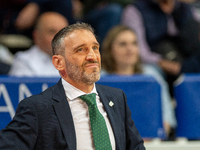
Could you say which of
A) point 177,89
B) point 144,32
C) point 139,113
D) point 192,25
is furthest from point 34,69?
point 192,25

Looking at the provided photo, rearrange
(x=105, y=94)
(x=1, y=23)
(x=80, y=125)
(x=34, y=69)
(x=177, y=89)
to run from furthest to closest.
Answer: (x=1, y=23), (x=34, y=69), (x=177, y=89), (x=105, y=94), (x=80, y=125)

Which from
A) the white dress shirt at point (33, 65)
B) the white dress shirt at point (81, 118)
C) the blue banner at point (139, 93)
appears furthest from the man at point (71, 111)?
the white dress shirt at point (33, 65)

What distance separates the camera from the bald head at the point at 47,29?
9.83 feet

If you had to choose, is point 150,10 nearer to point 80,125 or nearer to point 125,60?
point 125,60

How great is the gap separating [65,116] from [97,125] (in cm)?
14

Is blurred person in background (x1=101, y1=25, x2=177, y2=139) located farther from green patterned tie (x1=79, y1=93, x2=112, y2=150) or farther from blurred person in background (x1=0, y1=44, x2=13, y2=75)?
green patterned tie (x1=79, y1=93, x2=112, y2=150)

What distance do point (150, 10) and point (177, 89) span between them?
154cm

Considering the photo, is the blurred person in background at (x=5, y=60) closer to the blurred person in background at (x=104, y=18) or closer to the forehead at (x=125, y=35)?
the blurred person in background at (x=104, y=18)

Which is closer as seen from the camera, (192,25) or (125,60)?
(125,60)

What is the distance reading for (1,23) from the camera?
12.0 feet

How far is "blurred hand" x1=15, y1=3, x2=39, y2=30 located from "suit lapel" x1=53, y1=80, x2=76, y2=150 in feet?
7.42

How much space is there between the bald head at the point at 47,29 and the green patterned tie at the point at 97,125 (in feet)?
5.57

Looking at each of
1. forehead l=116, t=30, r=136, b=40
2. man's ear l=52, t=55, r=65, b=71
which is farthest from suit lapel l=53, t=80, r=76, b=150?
forehead l=116, t=30, r=136, b=40

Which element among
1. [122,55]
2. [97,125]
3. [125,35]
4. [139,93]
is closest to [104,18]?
[125,35]
